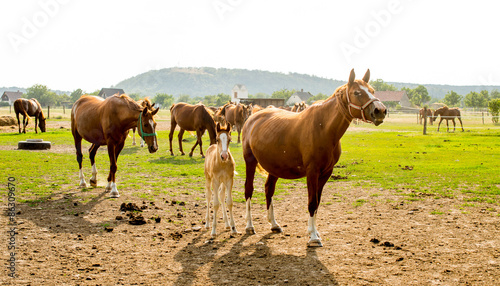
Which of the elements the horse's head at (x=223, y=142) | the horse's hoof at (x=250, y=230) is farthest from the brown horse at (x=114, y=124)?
the horse's hoof at (x=250, y=230)

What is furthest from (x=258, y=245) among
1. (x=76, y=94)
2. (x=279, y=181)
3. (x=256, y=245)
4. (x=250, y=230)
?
(x=76, y=94)

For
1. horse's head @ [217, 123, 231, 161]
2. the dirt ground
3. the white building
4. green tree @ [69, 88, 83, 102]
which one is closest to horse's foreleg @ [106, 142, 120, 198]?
the dirt ground

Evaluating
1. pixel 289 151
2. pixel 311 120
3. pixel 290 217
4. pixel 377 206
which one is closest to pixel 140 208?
pixel 290 217

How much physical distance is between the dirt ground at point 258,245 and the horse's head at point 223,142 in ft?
4.77

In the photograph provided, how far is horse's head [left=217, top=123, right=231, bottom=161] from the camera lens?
20.6 feet

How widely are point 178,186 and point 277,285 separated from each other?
21.5 ft

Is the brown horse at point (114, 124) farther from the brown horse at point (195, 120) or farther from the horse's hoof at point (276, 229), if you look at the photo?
the brown horse at point (195, 120)

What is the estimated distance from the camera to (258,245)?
6059 mm

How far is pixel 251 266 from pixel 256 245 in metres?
0.92

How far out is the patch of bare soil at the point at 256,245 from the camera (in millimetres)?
4711

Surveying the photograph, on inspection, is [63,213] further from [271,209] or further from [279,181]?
[279,181]

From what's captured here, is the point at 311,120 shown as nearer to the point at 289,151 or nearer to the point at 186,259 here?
the point at 289,151

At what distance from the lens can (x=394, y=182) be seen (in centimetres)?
1110

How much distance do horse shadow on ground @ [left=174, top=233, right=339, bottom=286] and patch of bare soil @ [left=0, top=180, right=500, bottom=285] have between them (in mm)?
14
